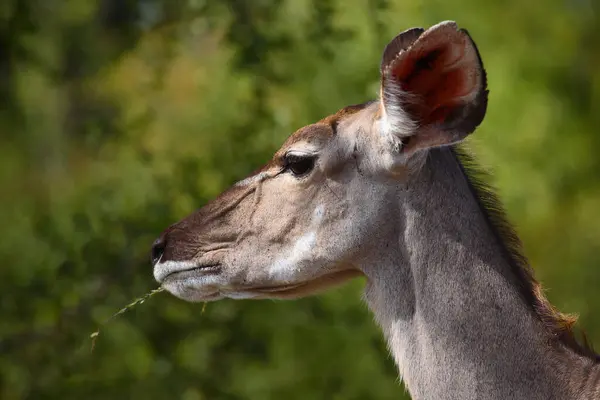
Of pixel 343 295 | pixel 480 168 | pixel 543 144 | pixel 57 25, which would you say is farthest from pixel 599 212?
pixel 480 168

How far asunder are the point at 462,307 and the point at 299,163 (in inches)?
33.1

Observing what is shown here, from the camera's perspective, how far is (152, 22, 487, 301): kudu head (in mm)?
3742

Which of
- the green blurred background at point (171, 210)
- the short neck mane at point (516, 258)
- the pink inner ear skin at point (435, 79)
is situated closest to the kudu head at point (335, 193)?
the pink inner ear skin at point (435, 79)

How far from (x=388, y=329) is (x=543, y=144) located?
26.8 ft

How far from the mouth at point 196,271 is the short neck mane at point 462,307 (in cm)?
63

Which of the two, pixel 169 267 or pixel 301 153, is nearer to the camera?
pixel 301 153

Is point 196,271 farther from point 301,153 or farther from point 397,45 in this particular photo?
point 397,45

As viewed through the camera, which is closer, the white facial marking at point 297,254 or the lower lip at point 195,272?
the white facial marking at point 297,254

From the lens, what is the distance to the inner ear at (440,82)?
3.63 metres

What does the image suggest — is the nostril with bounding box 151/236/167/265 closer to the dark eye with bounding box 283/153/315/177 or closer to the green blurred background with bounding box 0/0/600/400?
the dark eye with bounding box 283/153/315/177

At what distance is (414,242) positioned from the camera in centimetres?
391

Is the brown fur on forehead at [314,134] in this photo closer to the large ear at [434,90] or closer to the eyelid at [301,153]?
the eyelid at [301,153]

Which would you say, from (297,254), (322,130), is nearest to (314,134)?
(322,130)

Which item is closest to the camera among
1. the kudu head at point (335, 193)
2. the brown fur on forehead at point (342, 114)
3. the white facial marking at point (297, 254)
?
the kudu head at point (335, 193)
